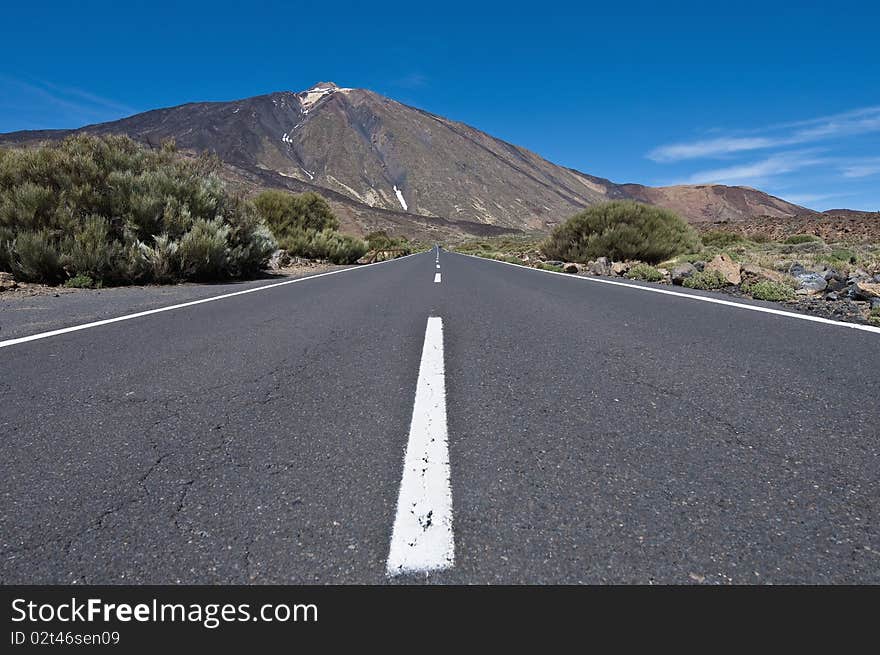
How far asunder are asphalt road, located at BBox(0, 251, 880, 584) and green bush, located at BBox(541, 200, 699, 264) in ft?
48.3

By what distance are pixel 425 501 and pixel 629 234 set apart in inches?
720

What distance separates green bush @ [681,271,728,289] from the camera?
852 cm

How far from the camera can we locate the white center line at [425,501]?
4.14ft

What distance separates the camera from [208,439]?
6.82 ft

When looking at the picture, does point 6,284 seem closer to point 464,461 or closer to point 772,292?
point 464,461

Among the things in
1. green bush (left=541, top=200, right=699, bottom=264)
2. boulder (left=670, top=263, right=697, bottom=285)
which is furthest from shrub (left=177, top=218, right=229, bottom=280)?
green bush (left=541, top=200, right=699, bottom=264)

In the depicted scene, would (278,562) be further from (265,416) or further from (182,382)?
(182,382)

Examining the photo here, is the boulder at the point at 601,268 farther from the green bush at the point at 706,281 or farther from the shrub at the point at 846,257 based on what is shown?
the shrub at the point at 846,257

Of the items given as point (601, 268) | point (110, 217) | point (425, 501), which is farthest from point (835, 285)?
point (110, 217)

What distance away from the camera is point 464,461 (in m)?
1.84

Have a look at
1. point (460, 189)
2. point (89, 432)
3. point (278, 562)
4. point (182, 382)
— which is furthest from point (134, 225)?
point (460, 189)

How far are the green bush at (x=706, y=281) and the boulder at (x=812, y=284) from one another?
3.86 feet

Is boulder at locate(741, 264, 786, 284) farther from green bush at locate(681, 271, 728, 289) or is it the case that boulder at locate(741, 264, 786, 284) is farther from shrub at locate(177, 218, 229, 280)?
shrub at locate(177, 218, 229, 280)

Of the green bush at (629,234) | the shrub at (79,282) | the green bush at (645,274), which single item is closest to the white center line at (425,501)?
the shrub at (79,282)
